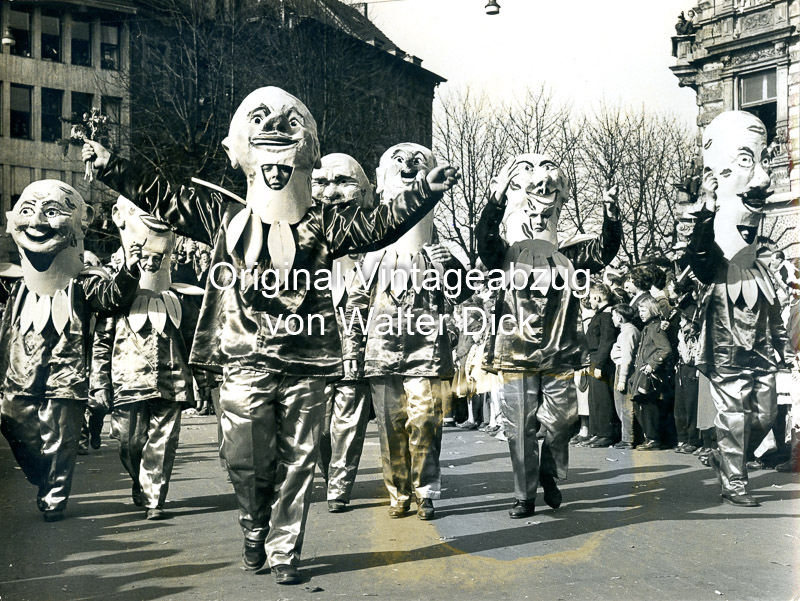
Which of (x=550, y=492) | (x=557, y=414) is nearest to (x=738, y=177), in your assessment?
(x=557, y=414)

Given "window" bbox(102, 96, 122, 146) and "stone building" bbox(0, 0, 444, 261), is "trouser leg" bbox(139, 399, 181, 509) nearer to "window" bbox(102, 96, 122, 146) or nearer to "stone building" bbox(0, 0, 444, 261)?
"stone building" bbox(0, 0, 444, 261)

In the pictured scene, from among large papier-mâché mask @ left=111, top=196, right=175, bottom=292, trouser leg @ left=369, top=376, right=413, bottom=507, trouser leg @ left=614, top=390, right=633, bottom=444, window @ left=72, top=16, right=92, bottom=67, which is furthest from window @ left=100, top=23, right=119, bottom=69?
trouser leg @ left=369, top=376, right=413, bottom=507

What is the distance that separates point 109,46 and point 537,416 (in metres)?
15.3

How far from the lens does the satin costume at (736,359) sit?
7.08 meters

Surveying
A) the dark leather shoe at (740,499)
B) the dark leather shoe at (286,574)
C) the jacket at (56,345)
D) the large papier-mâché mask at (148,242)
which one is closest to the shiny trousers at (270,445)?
the dark leather shoe at (286,574)

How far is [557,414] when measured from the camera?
683 centimetres

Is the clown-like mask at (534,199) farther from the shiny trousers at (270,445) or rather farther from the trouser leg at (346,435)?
the shiny trousers at (270,445)

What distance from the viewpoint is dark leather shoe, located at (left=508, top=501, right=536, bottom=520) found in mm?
6695

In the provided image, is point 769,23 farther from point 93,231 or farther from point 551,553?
point 93,231

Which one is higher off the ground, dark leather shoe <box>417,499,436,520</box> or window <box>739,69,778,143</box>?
window <box>739,69,778,143</box>

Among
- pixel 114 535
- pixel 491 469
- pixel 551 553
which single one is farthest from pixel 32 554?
pixel 491 469

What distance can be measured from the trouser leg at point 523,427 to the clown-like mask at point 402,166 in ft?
5.30

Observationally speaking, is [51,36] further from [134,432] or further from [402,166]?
[134,432]

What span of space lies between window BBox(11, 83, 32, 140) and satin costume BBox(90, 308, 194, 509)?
15.9m
